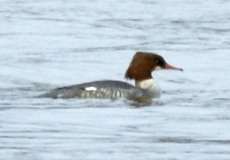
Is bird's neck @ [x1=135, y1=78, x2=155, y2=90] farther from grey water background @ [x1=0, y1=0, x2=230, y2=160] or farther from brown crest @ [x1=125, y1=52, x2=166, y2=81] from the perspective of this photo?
grey water background @ [x1=0, y1=0, x2=230, y2=160]

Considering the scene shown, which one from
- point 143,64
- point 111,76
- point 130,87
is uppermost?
point 143,64

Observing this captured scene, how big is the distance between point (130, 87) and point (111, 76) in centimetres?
247

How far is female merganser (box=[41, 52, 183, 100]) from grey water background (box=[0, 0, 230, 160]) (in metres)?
0.18

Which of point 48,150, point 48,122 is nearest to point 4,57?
point 48,122

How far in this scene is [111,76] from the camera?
79.9 feet

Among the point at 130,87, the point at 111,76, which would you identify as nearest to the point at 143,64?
the point at 130,87

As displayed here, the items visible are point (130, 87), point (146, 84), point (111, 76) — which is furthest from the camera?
point (111, 76)

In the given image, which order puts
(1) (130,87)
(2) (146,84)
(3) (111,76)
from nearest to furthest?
(1) (130,87), (2) (146,84), (3) (111,76)

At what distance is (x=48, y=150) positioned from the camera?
1647cm

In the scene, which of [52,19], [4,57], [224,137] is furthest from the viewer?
[52,19]

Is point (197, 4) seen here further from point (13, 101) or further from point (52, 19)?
point (13, 101)

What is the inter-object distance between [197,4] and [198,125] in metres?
14.6

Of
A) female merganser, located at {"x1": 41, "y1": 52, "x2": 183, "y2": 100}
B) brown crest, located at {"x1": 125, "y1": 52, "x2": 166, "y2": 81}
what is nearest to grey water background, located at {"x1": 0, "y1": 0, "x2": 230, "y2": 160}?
female merganser, located at {"x1": 41, "y1": 52, "x2": 183, "y2": 100}

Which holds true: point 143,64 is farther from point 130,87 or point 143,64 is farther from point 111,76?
point 111,76
